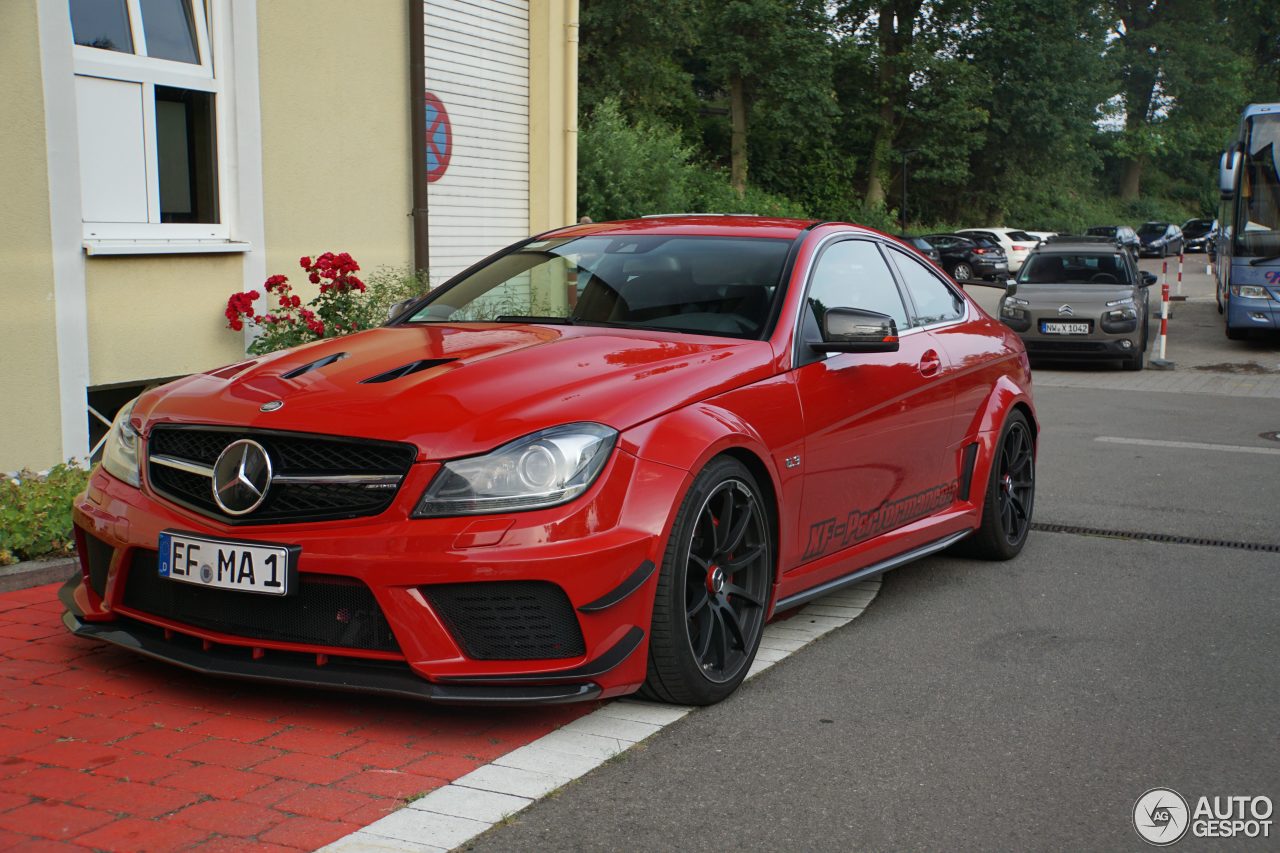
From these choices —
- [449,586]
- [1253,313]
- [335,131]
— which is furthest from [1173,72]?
[449,586]

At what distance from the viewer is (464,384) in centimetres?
420

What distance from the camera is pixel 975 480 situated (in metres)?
6.30

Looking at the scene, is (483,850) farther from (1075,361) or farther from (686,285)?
(1075,361)

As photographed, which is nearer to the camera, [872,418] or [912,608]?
[872,418]

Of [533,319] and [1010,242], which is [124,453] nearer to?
[533,319]

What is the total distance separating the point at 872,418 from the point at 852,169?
161 ft

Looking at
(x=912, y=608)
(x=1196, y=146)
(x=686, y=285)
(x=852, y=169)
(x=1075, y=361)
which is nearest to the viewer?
(x=686, y=285)

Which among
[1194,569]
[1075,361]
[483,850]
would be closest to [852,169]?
[1075,361]

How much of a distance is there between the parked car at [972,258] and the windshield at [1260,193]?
64.5ft

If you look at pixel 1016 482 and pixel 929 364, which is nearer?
pixel 929 364

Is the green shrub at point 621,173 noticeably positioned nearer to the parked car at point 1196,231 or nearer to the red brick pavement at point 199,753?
the red brick pavement at point 199,753

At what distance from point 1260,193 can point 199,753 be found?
19155 millimetres

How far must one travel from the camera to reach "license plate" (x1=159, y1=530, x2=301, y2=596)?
3855 mm

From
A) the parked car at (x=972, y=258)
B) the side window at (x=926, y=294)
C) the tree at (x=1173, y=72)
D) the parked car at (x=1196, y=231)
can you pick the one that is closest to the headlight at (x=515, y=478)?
the side window at (x=926, y=294)
